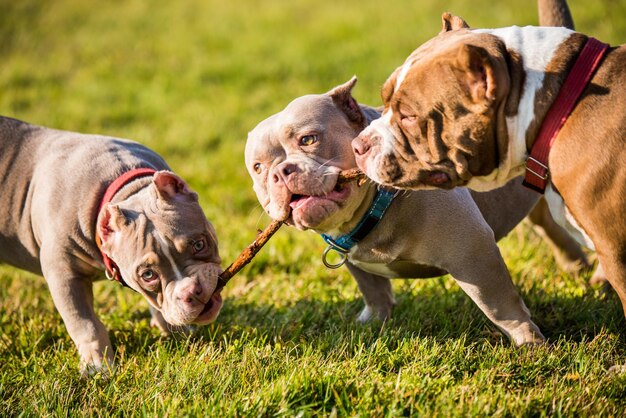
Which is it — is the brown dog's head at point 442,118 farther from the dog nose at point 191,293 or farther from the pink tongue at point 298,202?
the dog nose at point 191,293

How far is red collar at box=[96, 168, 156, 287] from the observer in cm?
483

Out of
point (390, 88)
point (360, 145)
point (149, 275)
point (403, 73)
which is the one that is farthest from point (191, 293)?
point (403, 73)

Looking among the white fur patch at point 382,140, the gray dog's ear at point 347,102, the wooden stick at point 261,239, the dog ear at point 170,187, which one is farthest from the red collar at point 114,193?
the white fur patch at point 382,140

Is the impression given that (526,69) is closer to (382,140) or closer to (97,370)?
(382,140)

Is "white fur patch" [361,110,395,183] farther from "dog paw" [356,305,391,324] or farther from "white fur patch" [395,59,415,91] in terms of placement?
"dog paw" [356,305,391,324]

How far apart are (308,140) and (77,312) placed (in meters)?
1.91

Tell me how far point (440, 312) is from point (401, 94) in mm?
1658

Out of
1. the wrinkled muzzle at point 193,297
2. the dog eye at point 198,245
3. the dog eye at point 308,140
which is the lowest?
the wrinkled muzzle at point 193,297

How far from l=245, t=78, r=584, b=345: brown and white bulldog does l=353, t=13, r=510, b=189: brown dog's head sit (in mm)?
306

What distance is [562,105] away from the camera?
12.0 feet

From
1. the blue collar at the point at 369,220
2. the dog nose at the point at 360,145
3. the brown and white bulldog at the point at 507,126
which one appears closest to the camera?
the brown and white bulldog at the point at 507,126

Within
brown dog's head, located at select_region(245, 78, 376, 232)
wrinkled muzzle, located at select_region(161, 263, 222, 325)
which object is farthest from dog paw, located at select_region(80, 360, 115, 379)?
brown dog's head, located at select_region(245, 78, 376, 232)

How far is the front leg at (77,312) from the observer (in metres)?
4.84

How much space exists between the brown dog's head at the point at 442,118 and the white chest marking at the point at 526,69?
0.18 ft
